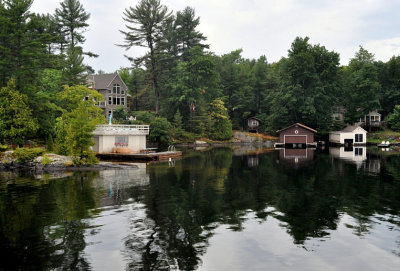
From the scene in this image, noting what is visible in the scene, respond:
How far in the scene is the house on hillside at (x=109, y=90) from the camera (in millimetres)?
78312

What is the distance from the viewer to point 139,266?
37.6 feet

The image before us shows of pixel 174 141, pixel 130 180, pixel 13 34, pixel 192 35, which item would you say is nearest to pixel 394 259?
pixel 130 180

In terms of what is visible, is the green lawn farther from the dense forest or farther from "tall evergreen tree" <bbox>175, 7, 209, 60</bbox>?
"tall evergreen tree" <bbox>175, 7, 209, 60</bbox>

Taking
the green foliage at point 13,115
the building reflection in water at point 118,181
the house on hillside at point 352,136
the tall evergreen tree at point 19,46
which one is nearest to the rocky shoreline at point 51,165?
the building reflection in water at point 118,181

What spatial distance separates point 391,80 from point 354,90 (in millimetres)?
12037

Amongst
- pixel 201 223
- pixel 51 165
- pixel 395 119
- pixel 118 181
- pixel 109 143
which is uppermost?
pixel 395 119

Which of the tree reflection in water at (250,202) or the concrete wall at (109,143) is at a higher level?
the concrete wall at (109,143)

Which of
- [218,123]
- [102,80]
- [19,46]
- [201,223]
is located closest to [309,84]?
[218,123]

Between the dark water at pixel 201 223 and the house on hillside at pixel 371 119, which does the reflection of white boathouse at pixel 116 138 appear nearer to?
the dark water at pixel 201 223

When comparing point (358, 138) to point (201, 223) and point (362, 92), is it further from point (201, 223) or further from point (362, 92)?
point (201, 223)

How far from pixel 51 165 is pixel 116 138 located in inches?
475

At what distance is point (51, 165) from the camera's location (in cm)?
3669

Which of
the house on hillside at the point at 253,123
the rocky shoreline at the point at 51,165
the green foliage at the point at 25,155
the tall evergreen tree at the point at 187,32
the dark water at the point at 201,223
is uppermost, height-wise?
the tall evergreen tree at the point at 187,32

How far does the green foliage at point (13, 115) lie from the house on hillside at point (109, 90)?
122ft
